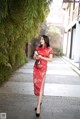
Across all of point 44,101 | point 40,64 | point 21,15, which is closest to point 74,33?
point 44,101

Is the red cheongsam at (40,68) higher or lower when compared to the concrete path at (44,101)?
higher

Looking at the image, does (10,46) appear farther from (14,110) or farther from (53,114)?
(53,114)

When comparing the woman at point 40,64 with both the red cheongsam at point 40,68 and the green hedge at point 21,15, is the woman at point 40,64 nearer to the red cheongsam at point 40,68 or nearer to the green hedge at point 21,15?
the red cheongsam at point 40,68

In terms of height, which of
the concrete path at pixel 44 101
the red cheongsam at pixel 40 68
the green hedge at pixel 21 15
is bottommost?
the concrete path at pixel 44 101

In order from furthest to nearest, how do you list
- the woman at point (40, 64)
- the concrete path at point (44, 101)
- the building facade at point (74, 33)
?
the building facade at point (74, 33)
the concrete path at point (44, 101)
the woman at point (40, 64)

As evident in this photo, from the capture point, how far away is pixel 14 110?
489 cm

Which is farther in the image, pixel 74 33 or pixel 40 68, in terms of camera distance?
pixel 74 33

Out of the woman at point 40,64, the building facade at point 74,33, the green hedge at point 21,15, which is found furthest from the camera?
the building facade at point 74,33

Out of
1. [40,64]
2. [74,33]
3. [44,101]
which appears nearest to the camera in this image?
[40,64]

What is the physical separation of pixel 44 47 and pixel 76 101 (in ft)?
6.44

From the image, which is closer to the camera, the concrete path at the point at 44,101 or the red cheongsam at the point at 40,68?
the red cheongsam at the point at 40,68

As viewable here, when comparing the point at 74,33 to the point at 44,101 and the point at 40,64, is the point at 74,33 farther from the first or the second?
the point at 40,64

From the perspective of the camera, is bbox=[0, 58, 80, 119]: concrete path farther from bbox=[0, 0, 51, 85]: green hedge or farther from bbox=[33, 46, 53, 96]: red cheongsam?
bbox=[0, 0, 51, 85]: green hedge

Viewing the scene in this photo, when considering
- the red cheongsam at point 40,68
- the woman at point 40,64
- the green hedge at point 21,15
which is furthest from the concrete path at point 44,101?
the green hedge at point 21,15
